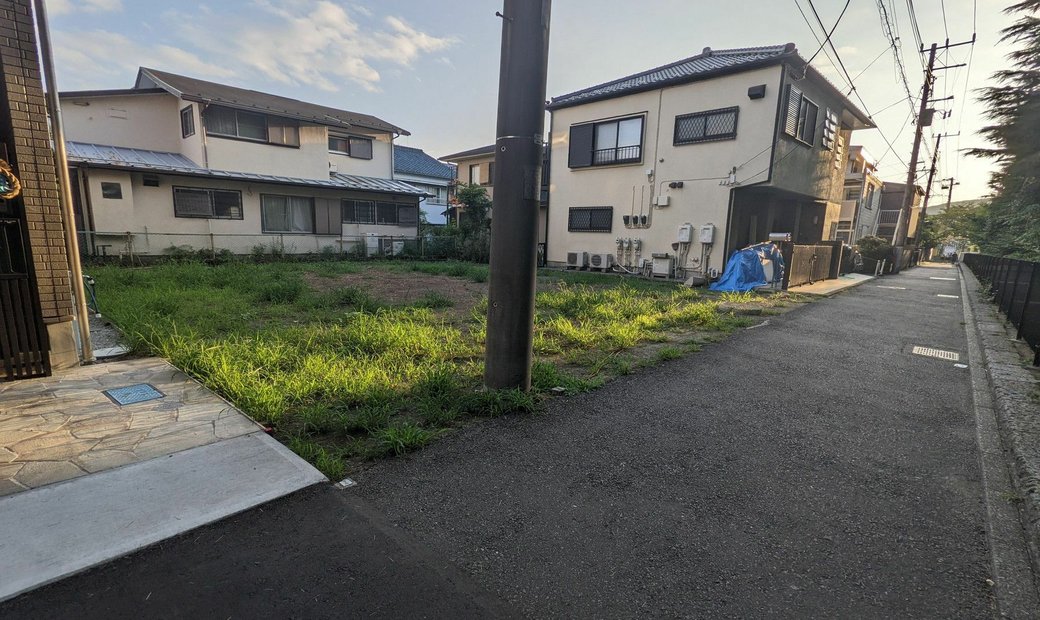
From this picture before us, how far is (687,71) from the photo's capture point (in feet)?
46.2

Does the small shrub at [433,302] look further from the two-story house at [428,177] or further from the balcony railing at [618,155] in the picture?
the two-story house at [428,177]

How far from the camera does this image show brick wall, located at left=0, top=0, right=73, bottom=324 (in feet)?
12.4

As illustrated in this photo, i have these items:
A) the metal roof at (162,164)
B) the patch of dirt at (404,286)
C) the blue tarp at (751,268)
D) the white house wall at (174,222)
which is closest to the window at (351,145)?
the metal roof at (162,164)

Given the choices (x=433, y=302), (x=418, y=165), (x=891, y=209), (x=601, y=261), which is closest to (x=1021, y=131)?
(x=601, y=261)

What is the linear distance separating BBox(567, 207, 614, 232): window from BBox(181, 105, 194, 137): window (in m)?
13.1

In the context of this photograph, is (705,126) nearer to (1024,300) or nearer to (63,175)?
(1024,300)

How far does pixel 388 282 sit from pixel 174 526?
9.40m

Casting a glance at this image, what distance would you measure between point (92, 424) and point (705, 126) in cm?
1449

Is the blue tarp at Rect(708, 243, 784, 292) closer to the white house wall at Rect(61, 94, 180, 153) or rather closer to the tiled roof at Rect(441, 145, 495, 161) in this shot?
the tiled roof at Rect(441, 145, 495, 161)

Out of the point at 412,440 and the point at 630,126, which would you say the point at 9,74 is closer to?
the point at 412,440

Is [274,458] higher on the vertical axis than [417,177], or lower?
lower

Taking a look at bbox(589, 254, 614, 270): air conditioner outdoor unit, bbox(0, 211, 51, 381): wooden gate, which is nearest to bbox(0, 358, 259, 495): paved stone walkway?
bbox(0, 211, 51, 381): wooden gate

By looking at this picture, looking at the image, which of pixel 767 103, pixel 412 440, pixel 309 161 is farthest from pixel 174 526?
pixel 309 161

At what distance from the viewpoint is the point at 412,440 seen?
3.03 metres
